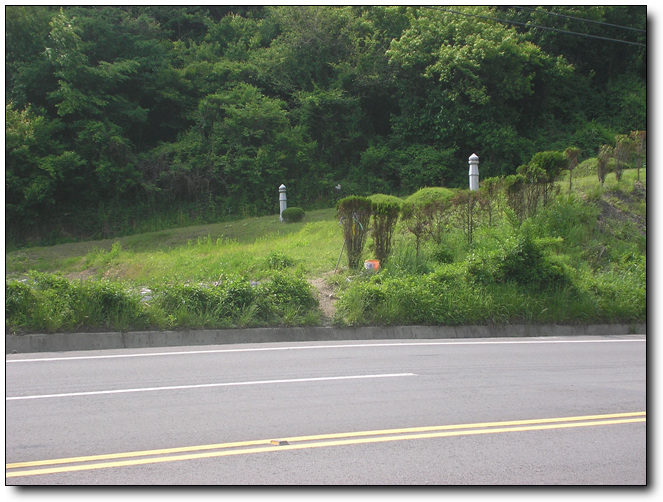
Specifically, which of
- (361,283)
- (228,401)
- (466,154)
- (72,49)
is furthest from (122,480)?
(466,154)

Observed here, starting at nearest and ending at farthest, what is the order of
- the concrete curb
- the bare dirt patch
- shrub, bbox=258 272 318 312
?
1. the concrete curb
2. shrub, bbox=258 272 318 312
3. the bare dirt patch

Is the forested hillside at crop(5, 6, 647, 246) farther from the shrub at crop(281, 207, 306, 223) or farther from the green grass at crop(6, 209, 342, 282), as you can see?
the shrub at crop(281, 207, 306, 223)

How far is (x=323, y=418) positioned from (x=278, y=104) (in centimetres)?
2831

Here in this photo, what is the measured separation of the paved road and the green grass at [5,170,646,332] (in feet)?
4.30

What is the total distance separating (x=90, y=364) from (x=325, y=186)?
2560 centimetres

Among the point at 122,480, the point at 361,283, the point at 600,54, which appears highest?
the point at 600,54

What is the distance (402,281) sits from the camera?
42.4 ft

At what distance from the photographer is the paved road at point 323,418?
4.90 metres

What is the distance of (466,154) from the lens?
3475 centimetres

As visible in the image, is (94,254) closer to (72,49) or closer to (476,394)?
(72,49)

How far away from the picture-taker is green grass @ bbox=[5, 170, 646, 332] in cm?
1088

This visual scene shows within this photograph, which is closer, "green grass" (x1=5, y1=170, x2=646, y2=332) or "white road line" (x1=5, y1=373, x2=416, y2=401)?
"white road line" (x1=5, y1=373, x2=416, y2=401)

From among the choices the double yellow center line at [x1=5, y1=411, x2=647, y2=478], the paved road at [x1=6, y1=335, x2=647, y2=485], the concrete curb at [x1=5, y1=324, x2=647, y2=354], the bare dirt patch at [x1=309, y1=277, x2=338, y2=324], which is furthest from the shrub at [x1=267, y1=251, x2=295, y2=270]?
the double yellow center line at [x1=5, y1=411, x2=647, y2=478]

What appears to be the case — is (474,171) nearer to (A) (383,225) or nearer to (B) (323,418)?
(A) (383,225)
